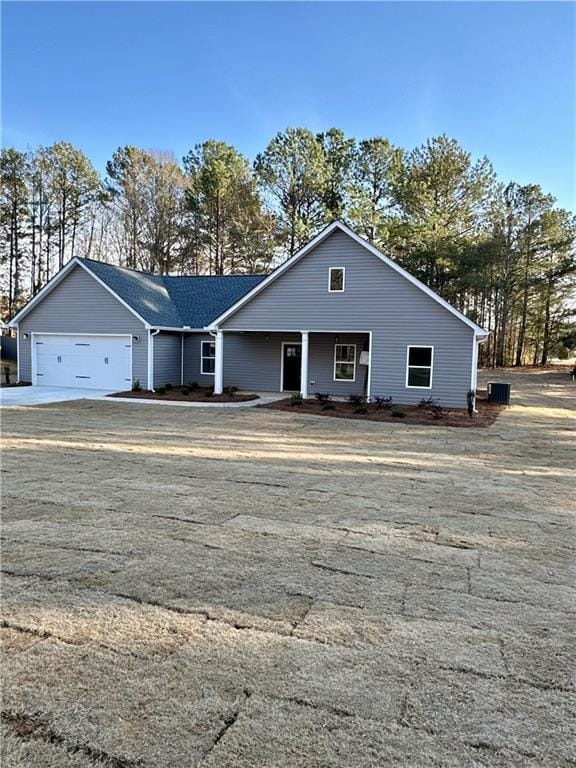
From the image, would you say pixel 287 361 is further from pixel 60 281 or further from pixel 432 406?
pixel 60 281

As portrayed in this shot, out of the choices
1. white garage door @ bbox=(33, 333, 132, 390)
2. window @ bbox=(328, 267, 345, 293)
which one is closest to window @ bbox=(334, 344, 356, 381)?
window @ bbox=(328, 267, 345, 293)

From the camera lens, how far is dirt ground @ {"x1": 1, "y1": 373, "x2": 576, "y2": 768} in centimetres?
223

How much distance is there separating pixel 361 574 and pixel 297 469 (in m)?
3.76

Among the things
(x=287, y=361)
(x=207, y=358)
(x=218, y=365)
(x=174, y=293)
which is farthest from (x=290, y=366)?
(x=174, y=293)

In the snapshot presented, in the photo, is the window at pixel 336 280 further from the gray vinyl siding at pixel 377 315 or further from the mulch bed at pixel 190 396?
the mulch bed at pixel 190 396

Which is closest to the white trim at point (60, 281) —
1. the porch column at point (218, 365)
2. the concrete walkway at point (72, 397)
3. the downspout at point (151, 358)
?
the downspout at point (151, 358)

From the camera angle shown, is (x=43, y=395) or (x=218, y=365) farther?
(x=218, y=365)

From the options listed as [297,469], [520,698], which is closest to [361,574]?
[520,698]

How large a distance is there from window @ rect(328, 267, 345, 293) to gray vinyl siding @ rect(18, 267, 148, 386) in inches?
284

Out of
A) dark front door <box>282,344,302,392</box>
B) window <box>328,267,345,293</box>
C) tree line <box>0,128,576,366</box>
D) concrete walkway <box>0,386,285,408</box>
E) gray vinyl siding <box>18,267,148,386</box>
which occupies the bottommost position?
concrete walkway <box>0,386,285,408</box>

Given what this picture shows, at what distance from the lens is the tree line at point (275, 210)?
31656 millimetres

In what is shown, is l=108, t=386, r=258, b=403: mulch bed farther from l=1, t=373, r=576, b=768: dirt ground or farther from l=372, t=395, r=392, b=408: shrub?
l=1, t=373, r=576, b=768: dirt ground

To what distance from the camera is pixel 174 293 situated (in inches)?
900

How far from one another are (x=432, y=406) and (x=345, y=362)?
4.48 meters
